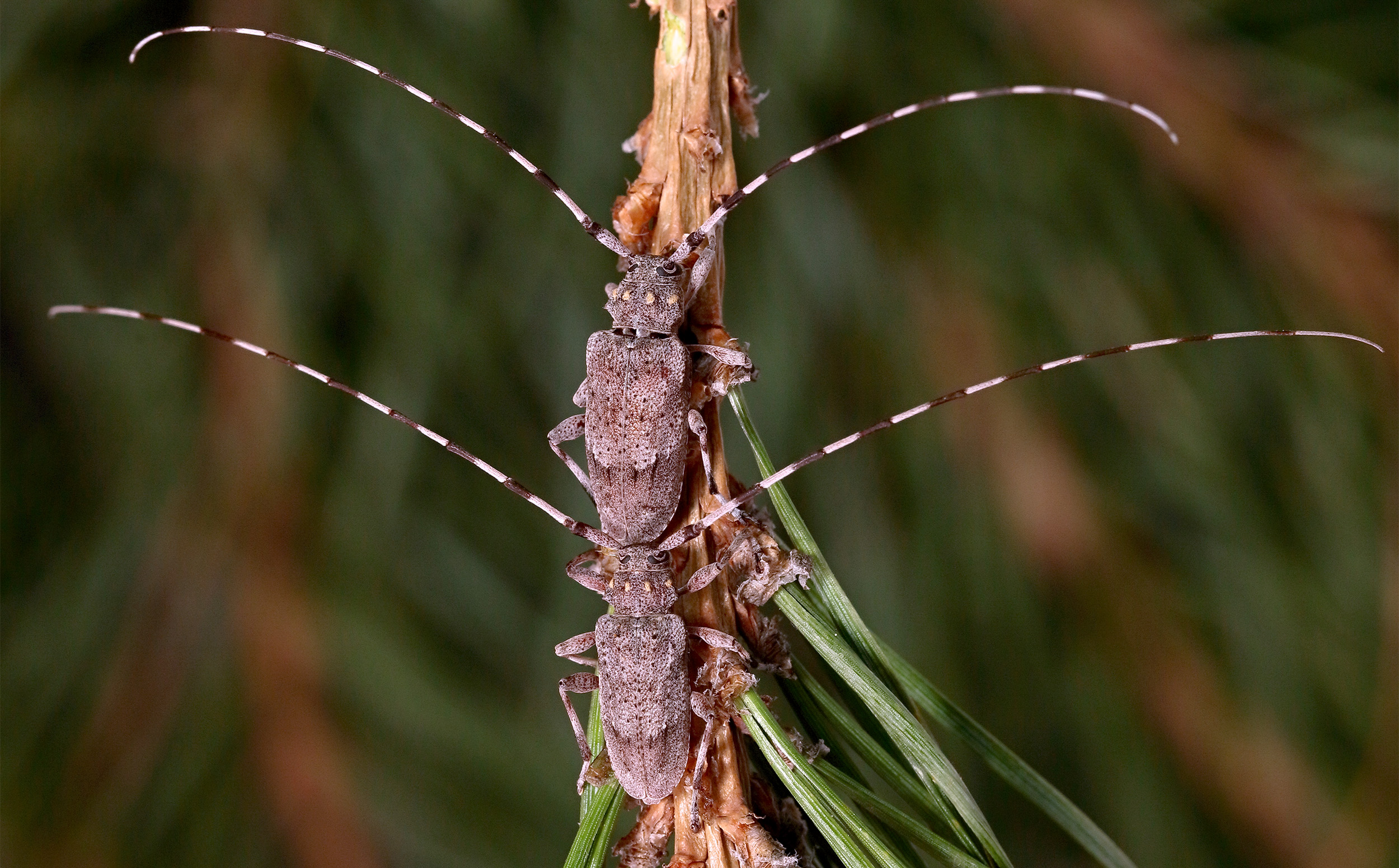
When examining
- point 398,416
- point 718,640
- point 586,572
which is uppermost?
point 398,416

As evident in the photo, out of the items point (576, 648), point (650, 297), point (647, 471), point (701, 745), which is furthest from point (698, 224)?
point (576, 648)

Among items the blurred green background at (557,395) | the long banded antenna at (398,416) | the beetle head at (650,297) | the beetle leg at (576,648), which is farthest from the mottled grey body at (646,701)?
the blurred green background at (557,395)

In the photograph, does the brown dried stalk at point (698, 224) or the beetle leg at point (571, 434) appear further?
the beetle leg at point (571, 434)

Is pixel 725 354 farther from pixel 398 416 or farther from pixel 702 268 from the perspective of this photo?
pixel 398 416

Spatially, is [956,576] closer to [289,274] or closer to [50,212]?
[289,274]

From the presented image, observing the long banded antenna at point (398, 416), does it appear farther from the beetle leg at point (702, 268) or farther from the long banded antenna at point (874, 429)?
the beetle leg at point (702, 268)

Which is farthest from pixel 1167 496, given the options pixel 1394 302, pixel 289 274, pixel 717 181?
pixel 289 274
